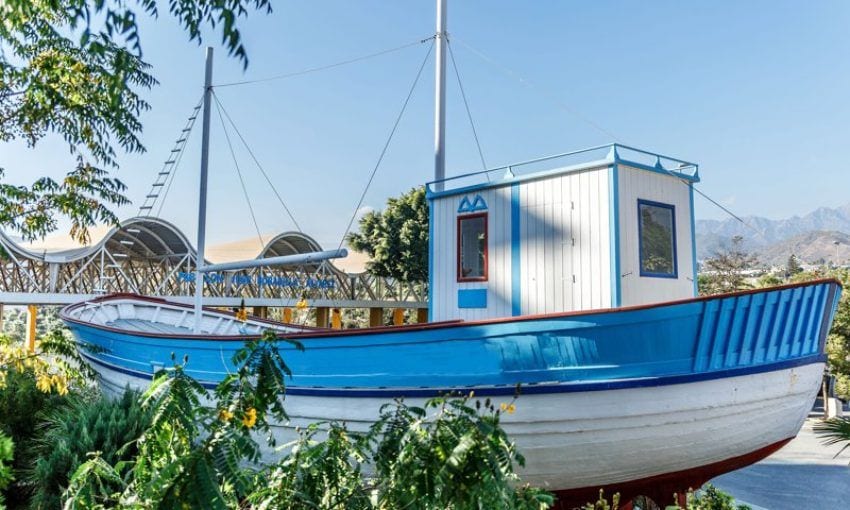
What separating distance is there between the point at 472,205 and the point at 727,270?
96.2ft

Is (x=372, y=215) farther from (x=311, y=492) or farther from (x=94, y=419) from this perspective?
(x=311, y=492)

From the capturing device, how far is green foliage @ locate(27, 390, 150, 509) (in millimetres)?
4934

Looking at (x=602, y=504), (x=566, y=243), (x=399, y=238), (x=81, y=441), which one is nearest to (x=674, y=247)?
(x=566, y=243)

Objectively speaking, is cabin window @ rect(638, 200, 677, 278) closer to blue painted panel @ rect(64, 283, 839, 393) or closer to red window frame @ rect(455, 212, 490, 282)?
blue painted panel @ rect(64, 283, 839, 393)

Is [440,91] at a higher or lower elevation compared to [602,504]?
higher

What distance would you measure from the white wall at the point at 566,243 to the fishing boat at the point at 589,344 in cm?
1

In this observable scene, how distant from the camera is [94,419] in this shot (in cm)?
568

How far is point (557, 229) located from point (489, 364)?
175 centimetres

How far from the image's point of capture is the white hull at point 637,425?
4.46 m

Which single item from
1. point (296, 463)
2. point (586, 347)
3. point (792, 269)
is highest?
point (792, 269)

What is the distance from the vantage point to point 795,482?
11852 millimetres

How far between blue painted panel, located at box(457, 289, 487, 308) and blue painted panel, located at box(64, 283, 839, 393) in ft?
4.75

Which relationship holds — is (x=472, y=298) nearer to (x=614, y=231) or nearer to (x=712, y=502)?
(x=614, y=231)

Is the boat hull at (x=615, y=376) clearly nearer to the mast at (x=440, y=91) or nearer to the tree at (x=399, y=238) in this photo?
the mast at (x=440, y=91)
